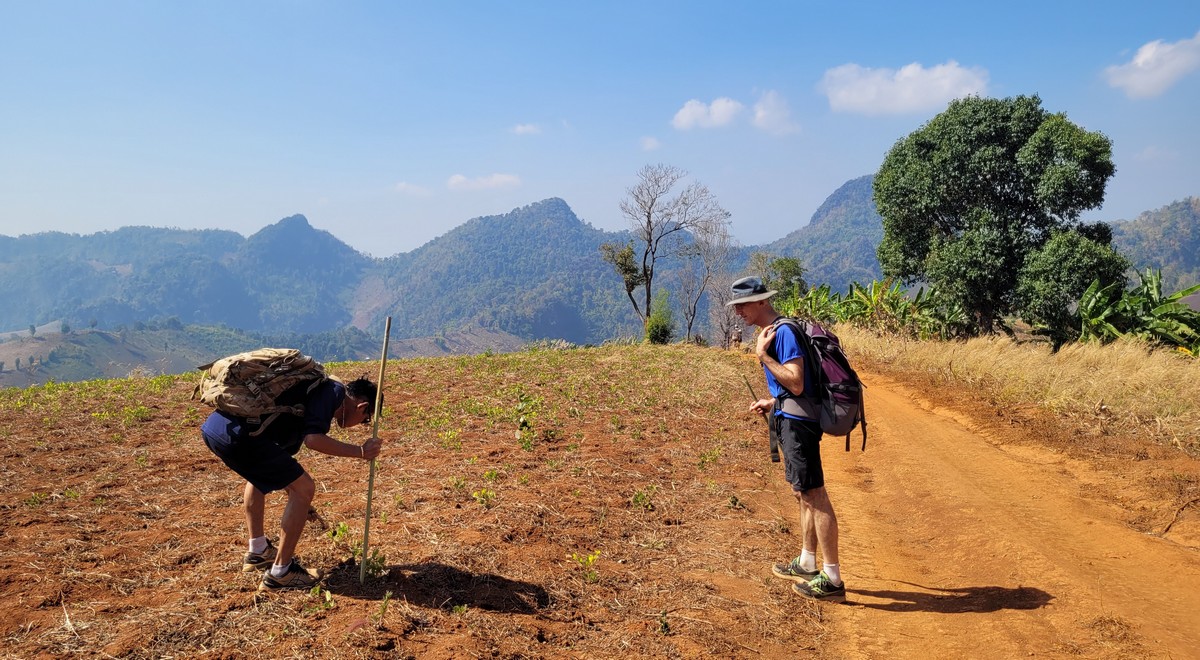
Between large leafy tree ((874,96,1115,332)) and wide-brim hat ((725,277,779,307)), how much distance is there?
15.1 meters

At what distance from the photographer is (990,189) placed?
17.7 metres

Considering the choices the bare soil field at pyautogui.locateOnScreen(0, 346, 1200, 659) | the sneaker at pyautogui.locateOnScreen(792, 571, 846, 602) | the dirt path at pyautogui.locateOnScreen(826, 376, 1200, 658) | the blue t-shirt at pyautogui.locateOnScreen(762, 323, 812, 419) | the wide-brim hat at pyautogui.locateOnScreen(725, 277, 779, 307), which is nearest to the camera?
the bare soil field at pyautogui.locateOnScreen(0, 346, 1200, 659)

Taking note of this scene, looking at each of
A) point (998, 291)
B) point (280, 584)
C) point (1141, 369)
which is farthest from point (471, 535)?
point (998, 291)


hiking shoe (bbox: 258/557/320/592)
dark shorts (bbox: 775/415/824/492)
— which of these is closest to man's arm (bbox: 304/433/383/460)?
hiking shoe (bbox: 258/557/320/592)

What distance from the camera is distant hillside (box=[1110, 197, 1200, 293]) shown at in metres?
137

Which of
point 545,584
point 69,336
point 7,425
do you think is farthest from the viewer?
point 69,336

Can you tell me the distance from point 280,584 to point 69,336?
18994cm

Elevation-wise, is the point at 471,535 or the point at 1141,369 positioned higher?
the point at 1141,369

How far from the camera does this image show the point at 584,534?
18.9ft

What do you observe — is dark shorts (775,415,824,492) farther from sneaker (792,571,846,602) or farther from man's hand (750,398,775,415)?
sneaker (792,571,846,602)

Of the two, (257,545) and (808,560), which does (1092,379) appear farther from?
(257,545)

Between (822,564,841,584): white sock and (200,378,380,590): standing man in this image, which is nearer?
(200,378,380,590): standing man

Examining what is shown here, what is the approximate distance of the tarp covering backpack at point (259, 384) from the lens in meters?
4.07

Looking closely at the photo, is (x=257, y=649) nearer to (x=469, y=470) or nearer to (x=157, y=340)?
(x=469, y=470)
